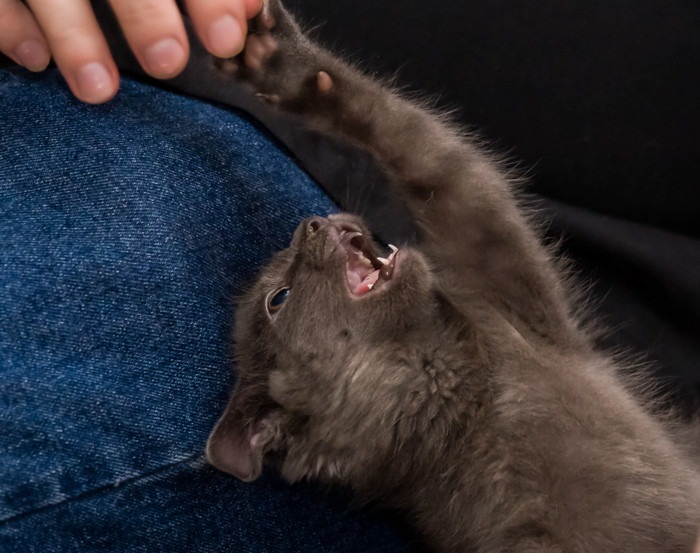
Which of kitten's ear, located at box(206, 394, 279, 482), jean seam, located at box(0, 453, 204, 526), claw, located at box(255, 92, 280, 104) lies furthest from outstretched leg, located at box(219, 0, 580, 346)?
jean seam, located at box(0, 453, 204, 526)

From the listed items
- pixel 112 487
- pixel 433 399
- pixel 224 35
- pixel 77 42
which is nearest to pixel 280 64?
pixel 224 35

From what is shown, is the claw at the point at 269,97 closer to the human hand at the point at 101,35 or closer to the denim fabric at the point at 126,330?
the denim fabric at the point at 126,330

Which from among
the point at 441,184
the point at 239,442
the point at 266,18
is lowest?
the point at 239,442

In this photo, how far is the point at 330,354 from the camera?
4.37 ft

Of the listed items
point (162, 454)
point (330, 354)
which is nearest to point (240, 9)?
point (330, 354)

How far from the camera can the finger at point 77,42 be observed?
113cm

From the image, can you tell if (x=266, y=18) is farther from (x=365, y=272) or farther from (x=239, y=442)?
(x=239, y=442)

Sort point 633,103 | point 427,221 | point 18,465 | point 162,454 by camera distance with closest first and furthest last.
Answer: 1. point 18,465
2. point 162,454
3. point 427,221
4. point 633,103

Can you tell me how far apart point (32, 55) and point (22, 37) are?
4cm

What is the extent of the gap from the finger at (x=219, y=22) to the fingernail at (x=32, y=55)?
280 millimetres

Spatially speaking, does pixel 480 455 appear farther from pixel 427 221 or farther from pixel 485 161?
pixel 485 161

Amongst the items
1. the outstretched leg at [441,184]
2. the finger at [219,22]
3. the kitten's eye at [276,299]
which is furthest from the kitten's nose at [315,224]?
the finger at [219,22]

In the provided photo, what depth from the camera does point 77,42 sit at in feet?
3.73

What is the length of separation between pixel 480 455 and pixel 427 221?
0.53m
